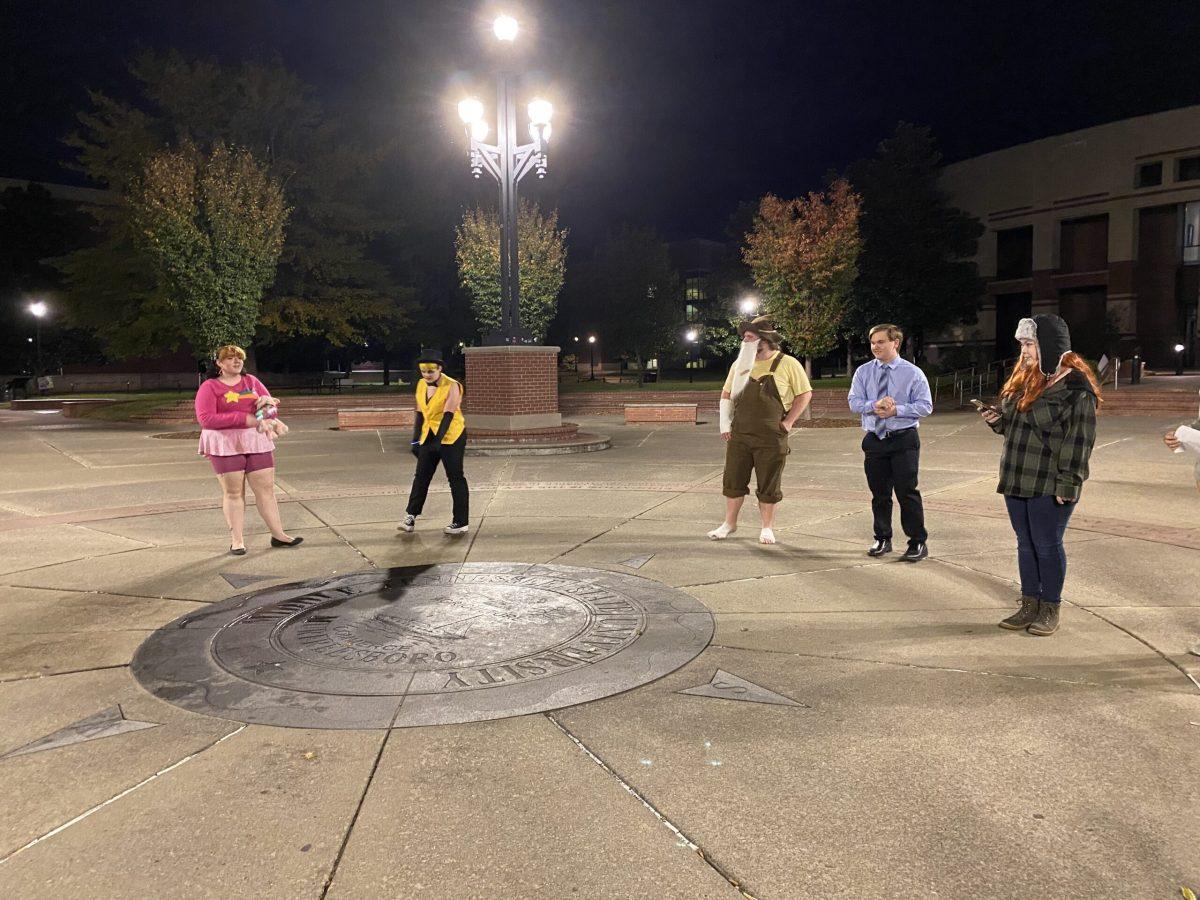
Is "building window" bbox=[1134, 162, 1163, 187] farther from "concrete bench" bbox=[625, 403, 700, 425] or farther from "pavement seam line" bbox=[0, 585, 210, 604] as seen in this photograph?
"pavement seam line" bbox=[0, 585, 210, 604]

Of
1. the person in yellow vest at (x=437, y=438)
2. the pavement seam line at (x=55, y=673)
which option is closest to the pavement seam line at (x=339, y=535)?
the person in yellow vest at (x=437, y=438)

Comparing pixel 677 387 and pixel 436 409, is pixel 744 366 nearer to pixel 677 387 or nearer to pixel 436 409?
pixel 436 409

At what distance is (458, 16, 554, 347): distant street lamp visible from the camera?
600 inches

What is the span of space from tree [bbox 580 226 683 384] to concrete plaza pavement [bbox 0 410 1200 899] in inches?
1727

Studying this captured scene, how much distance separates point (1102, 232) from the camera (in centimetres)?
4425

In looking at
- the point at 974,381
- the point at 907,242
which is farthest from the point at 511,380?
the point at 907,242

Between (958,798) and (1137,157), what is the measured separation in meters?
49.7

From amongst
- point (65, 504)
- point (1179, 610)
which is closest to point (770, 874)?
point (1179, 610)

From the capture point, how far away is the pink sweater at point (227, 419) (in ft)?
21.4

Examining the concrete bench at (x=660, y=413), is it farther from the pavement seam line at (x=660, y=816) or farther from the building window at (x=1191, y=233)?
the building window at (x=1191, y=233)

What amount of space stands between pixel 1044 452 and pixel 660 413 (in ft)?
59.3

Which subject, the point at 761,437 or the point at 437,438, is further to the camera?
the point at 437,438

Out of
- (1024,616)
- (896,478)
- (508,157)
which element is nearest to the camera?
(1024,616)

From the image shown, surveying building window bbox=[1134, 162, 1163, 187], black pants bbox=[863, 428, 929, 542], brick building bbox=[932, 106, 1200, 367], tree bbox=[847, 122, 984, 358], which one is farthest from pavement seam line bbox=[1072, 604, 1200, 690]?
building window bbox=[1134, 162, 1163, 187]
